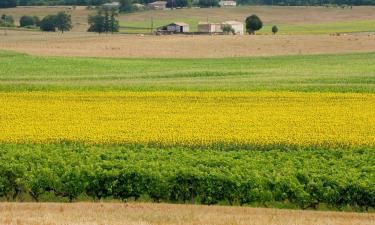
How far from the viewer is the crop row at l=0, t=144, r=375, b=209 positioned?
2295 cm

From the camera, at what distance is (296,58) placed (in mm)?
71812

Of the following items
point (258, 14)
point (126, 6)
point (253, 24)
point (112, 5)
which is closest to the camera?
point (253, 24)

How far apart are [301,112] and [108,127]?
300 inches

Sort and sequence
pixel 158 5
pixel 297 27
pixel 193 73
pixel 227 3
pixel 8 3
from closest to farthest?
pixel 193 73 → pixel 297 27 → pixel 8 3 → pixel 158 5 → pixel 227 3

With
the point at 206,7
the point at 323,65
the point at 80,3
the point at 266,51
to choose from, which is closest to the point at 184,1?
the point at 206,7

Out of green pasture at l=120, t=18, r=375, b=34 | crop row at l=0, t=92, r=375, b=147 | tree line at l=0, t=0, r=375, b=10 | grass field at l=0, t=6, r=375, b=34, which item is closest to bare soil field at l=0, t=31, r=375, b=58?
green pasture at l=120, t=18, r=375, b=34

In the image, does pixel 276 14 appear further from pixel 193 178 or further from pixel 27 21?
pixel 193 178

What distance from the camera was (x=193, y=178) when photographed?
2338cm

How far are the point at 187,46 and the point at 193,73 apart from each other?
2593cm

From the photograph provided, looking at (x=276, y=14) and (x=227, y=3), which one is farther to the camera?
(x=227, y=3)

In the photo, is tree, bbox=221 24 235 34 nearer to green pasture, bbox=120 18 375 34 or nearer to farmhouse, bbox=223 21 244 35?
farmhouse, bbox=223 21 244 35

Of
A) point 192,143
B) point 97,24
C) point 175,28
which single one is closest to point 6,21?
point 97,24

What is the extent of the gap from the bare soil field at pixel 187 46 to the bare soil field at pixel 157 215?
51.7 m

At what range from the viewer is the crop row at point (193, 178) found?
22953 mm
